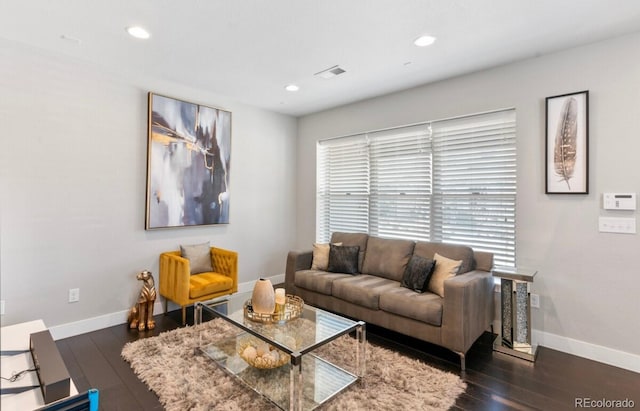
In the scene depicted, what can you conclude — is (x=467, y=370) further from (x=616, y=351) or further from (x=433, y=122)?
(x=433, y=122)

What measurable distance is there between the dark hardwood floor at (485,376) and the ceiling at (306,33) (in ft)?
8.24

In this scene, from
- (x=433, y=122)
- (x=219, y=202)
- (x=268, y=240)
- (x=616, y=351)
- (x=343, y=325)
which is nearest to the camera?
(x=343, y=325)

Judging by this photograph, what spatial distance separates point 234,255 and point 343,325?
5.63 feet

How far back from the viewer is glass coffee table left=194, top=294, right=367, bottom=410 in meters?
→ 1.88

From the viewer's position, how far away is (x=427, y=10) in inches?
83.5

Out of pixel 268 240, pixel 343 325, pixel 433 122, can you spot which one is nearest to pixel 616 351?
pixel 343 325

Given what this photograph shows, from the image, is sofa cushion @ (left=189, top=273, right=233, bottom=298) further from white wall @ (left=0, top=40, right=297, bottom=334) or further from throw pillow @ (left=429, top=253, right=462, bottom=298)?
throw pillow @ (left=429, top=253, right=462, bottom=298)

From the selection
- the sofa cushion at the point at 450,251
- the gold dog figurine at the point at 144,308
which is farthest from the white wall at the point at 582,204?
the gold dog figurine at the point at 144,308

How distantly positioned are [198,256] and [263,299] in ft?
5.53

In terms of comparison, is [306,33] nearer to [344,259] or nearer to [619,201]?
[344,259]

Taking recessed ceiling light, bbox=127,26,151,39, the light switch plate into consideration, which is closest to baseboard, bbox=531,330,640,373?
the light switch plate

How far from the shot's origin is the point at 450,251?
9.98 feet

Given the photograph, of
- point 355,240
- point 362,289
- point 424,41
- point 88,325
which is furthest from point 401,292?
point 88,325

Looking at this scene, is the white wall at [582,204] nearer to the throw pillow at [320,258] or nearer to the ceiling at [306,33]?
the ceiling at [306,33]
